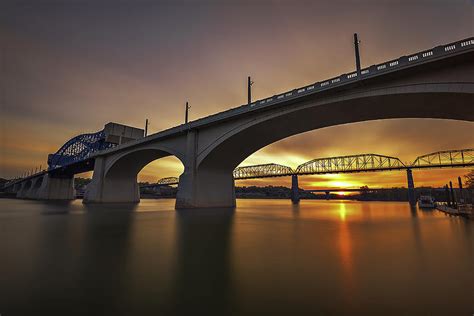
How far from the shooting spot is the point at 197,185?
113ft

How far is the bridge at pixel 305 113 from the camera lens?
54.9 ft

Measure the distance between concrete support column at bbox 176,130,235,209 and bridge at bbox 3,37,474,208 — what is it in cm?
14

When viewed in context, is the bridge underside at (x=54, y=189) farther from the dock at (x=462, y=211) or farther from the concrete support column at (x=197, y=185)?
the dock at (x=462, y=211)

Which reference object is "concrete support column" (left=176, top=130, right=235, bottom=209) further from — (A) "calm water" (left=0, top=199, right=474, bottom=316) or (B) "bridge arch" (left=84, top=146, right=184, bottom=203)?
(A) "calm water" (left=0, top=199, right=474, bottom=316)

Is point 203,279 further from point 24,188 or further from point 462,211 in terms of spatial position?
point 24,188

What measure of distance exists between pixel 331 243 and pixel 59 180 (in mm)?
97618

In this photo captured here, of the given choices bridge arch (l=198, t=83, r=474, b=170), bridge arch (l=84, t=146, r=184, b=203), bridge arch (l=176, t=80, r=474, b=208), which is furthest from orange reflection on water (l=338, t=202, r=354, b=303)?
bridge arch (l=84, t=146, r=184, b=203)

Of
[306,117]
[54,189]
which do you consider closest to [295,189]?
[306,117]

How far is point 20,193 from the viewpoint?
10425 cm

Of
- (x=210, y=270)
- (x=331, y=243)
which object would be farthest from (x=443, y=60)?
(x=210, y=270)

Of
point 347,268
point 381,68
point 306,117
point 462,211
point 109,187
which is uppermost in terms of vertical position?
point 381,68

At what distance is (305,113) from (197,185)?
1798cm

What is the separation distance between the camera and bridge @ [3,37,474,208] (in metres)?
16.7

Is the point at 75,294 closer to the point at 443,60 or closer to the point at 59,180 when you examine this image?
the point at 443,60
